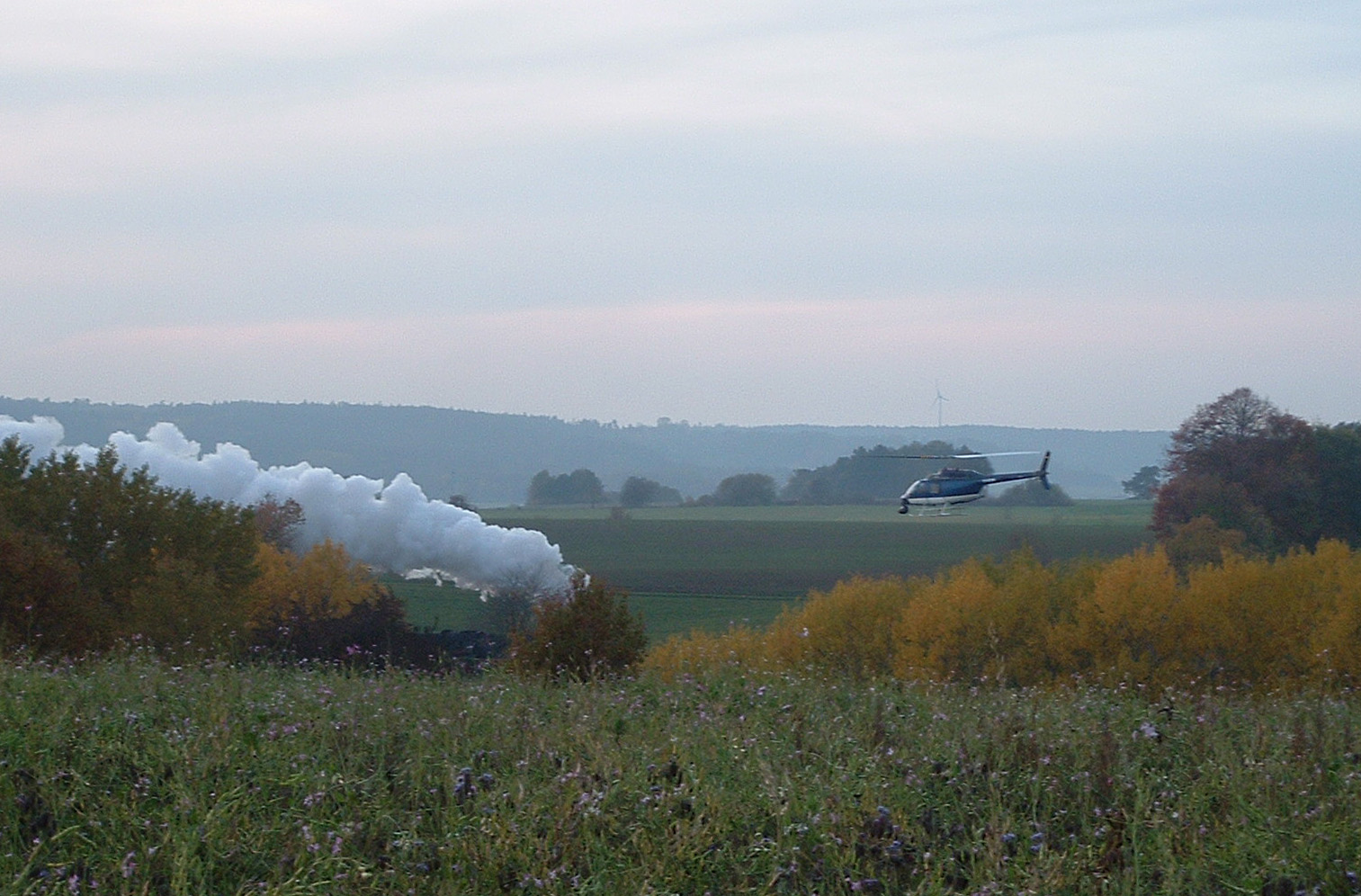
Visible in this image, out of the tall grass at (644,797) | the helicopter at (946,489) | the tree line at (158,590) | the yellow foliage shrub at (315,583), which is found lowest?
the yellow foliage shrub at (315,583)

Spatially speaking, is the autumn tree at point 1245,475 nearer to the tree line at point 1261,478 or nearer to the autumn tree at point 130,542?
the tree line at point 1261,478

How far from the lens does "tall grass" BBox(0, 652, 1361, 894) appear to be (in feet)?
23.7

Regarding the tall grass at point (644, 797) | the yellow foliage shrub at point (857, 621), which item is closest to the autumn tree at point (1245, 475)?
the yellow foliage shrub at point (857, 621)

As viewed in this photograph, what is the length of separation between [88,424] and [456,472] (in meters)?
52.7

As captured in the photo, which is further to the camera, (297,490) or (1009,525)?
(1009,525)

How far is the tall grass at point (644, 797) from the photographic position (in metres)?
7.22

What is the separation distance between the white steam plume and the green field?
3747 millimetres

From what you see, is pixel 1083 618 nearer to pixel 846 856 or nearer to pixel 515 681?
pixel 515 681

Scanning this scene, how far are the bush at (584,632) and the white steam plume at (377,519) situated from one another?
8294 centimetres

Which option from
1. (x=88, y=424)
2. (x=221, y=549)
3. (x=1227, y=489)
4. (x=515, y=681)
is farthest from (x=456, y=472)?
(x=515, y=681)

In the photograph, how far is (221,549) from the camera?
4472cm

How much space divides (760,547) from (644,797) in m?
107

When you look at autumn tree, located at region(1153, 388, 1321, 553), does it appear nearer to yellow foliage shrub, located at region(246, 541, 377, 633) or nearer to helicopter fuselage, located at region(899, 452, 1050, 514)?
helicopter fuselage, located at region(899, 452, 1050, 514)

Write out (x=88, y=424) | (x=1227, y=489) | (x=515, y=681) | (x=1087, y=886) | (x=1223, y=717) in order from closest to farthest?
(x=1087, y=886) → (x=1223, y=717) → (x=515, y=681) → (x=1227, y=489) → (x=88, y=424)
